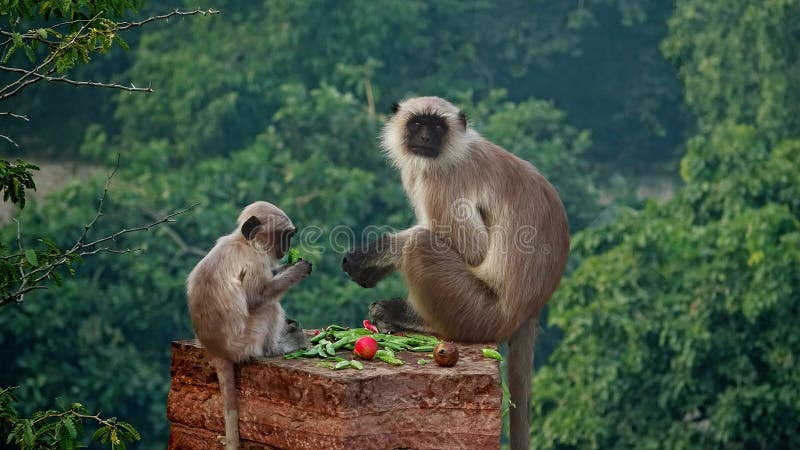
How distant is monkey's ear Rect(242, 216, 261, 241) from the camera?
396 cm

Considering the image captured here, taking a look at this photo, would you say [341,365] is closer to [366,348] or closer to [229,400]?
[366,348]

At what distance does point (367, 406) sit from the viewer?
153 inches

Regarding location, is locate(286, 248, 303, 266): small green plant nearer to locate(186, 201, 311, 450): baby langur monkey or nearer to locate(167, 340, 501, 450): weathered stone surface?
locate(186, 201, 311, 450): baby langur monkey

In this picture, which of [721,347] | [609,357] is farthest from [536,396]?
[721,347]

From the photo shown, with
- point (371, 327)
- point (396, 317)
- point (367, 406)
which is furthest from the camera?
point (396, 317)

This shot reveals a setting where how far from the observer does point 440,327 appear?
4875 mm

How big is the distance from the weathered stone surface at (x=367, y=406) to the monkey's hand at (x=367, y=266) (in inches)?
31.4

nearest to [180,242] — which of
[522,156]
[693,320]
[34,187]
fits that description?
[522,156]

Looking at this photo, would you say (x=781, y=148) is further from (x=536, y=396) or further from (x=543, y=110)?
(x=543, y=110)

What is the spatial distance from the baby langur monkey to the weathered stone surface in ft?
0.32

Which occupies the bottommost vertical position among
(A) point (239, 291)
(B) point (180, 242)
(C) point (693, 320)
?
(C) point (693, 320)

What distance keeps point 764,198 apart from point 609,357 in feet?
7.24

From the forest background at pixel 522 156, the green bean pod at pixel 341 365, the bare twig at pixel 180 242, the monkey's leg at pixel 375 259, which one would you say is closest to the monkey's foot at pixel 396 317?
the monkey's leg at pixel 375 259

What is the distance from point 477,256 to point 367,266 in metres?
0.45
